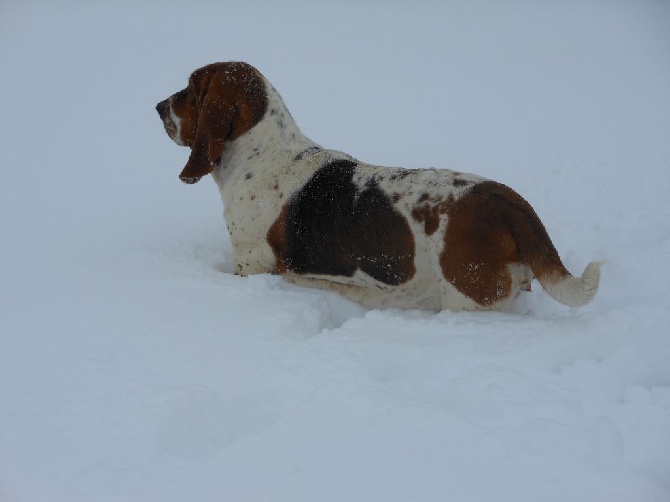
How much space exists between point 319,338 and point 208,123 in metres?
1.63

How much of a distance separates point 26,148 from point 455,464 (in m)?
4.87

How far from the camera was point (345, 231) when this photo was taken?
3490mm

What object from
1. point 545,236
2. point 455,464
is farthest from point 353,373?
point 545,236

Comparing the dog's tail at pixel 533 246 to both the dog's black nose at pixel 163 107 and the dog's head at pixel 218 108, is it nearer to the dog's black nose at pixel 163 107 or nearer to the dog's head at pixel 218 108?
the dog's head at pixel 218 108

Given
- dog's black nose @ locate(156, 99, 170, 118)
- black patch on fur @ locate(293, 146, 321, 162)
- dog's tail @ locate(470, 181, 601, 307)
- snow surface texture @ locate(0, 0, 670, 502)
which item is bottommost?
snow surface texture @ locate(0, 0, 670, 502)

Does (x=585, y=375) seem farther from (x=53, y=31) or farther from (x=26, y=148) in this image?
(x=53, y=31)

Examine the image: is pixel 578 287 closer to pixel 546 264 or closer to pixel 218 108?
pixel 546 264

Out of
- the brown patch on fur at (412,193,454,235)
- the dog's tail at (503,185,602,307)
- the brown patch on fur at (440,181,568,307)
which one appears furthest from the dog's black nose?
the dog's tail at (503,185,602,307)

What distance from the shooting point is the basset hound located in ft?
10.2

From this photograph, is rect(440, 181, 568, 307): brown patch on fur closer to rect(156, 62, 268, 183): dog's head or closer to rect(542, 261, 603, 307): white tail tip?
rect(542, 261, 603, 307): white tail tip

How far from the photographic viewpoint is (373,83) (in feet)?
25.5

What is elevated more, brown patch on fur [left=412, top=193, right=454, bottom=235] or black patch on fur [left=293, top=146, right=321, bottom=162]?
black patch on fur [left=293, top=146, right=321, bottom=162]

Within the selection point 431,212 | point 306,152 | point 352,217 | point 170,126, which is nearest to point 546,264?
point 431,212

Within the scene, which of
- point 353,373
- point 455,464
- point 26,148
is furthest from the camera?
point 26,148
